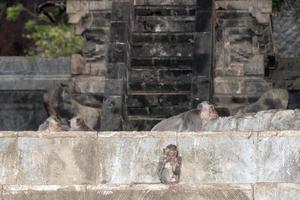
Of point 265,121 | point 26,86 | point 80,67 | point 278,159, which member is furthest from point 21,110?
point 278,159

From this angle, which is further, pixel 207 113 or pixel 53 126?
pixel 53 126

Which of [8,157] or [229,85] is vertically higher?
[229,85]

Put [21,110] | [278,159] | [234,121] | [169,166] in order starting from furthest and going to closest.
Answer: [21,110], [234,121], [169,166], [278,159]

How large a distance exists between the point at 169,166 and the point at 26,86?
10067mm

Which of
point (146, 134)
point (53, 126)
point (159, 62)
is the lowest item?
point (53, 126)

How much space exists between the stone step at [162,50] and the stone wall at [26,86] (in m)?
2.57

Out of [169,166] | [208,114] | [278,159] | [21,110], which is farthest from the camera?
[21,110]

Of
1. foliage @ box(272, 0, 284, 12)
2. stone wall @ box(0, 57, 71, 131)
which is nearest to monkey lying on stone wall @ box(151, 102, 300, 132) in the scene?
stone wall @ box(0, 57, 71, 131)

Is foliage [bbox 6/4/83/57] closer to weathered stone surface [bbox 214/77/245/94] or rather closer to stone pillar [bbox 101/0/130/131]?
stone pillar [bbox 101/0/130/131]

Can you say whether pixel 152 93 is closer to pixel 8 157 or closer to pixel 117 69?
pixel 117 69

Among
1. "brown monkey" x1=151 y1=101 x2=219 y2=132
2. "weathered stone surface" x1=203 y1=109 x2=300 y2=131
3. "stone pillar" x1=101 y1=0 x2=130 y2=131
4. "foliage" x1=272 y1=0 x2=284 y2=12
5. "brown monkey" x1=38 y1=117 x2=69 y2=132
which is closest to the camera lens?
"weathered stone surface" x1=203 y1=109 x2=300 y2=131

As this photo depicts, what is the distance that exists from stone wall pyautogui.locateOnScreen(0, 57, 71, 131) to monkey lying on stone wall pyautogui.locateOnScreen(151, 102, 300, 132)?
7342 mm

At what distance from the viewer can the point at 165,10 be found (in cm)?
2295

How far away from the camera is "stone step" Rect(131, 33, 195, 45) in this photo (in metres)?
22.5
